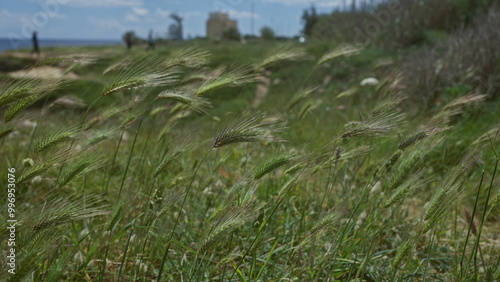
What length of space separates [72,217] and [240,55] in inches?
465

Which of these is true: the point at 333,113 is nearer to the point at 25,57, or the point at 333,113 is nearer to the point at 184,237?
the point at 184,237

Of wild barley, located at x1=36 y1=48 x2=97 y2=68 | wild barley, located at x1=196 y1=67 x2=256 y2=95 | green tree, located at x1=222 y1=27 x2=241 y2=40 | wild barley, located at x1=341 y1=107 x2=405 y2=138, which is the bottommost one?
wild barley, located at x1=341 y1=107 x2=405 y2=138

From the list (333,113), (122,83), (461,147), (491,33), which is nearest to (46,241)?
(122,83)

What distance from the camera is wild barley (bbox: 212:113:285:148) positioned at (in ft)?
3.42

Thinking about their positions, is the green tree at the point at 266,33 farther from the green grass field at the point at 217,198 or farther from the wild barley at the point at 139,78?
the wild barley at the point at 139,78

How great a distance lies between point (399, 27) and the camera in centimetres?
999

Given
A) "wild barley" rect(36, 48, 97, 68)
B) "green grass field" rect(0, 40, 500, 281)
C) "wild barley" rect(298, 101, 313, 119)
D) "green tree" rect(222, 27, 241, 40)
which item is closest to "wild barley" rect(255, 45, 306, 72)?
"green grass field" rect(0, 40, 500, 281)

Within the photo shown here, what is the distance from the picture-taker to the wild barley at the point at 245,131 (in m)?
1.04

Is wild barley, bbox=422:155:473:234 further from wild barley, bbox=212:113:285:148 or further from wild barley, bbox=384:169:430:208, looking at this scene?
wild barley, bbox=212:113:285:148

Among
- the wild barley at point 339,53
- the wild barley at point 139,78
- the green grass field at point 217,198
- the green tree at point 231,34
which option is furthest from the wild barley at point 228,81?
the green tree at point 231,34

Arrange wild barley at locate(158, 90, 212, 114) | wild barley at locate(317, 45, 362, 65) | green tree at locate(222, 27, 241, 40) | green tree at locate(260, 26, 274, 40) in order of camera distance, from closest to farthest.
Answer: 1. wild barley at locate(158, 90, 212, 114)
2. wild barley at locate(317, 45, 362, 65)
3. green tree at locate(222, 27, 241, 40)
4. green tree at locate(260, 26, 274, 40)

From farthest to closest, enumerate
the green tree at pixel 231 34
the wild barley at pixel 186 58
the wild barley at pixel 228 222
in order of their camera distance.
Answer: the green tree at pixel 231 34
the wild barley at pixel 186 58
the wild barley at pixel 228 222

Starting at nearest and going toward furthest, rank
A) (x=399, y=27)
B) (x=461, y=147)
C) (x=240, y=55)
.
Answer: (x=461, y=147), (x=399, y=27), (x=240, y=55)

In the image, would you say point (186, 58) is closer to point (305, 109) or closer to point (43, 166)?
point (43, 166)
